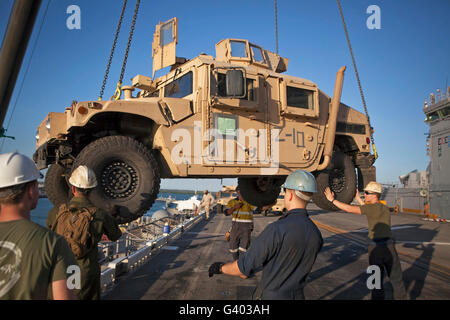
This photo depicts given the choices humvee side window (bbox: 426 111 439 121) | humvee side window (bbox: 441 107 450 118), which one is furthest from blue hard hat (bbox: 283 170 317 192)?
humvee side window (bbox: 426 111 439 121)

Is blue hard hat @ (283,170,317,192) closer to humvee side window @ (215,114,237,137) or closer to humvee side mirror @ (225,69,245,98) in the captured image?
humvee side mirror @ (225,69,245,98)

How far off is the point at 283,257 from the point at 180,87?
362cm

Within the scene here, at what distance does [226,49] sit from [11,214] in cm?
493

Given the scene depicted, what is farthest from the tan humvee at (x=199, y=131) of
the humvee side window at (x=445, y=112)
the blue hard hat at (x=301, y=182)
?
the humvee side window at (x=445, y=112)

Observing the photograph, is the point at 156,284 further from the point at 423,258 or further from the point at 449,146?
the point at 449,146

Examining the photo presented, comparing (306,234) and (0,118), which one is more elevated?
(0,118)

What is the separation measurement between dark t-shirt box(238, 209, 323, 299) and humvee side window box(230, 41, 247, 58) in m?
4.21

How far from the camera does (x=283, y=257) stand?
2154 millimetres

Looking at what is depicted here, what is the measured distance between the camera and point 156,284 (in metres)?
4.94

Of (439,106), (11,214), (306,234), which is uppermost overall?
(439,106)

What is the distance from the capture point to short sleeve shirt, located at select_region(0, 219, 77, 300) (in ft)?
4.53

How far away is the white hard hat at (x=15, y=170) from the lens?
147 cm
